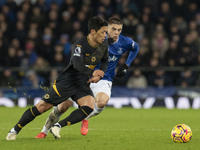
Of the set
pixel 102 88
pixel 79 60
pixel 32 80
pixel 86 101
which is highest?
pixel 79 60

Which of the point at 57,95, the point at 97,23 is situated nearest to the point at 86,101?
the point at 57,95

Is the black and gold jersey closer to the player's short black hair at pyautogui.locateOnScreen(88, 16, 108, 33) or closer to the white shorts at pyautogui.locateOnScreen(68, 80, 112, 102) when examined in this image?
the player's short black hair at pyautogui.locateOnScreen(88, 16, 108, 33)

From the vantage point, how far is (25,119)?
729cm

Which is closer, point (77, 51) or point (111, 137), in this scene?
point (77, 51)

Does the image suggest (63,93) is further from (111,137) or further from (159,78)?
(159,78)

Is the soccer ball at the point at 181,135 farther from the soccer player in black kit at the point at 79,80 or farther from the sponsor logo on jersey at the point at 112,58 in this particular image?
the sponsor logo on jersey at the point at 112,58

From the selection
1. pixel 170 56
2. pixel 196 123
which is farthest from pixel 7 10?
pixel 196 123

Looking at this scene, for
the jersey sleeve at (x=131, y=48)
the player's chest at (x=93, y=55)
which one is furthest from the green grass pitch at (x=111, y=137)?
the jersey sleeve at (x=131, y=48)

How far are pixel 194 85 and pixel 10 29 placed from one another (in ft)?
21.1

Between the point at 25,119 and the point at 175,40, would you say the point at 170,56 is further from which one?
the point at 25,119

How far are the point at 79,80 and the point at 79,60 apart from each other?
0.41m

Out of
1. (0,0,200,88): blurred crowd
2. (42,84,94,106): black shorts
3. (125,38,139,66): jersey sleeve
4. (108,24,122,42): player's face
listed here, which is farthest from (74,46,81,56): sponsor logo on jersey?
(0,0,200,88): blurred crowd

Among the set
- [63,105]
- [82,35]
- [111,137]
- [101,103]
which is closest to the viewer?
[63,105]

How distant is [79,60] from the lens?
7.19m
